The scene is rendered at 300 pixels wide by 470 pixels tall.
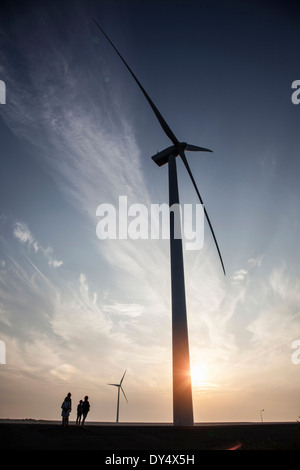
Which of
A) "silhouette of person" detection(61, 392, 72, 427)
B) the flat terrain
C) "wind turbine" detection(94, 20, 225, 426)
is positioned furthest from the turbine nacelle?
the flat terrain

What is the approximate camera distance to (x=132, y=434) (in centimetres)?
1716

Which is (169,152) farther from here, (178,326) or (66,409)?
(66,409)

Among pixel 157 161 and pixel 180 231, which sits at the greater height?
pixel 157 161

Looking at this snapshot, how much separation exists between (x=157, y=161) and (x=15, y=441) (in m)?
38.9

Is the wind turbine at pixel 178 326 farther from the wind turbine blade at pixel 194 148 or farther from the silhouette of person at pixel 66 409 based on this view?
the silhouette of person at pixel 66 409

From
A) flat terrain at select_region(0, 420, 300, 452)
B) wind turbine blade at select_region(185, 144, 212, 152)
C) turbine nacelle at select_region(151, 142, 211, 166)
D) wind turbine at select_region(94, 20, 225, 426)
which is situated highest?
wind turbine blade at select_region(185, 144, 212, 152)

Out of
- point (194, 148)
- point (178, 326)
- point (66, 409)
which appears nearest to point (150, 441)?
point (66, 409)

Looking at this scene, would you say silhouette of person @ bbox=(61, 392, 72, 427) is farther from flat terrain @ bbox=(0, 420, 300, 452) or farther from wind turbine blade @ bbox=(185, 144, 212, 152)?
wind turbine blade @ bbox=(185, 144, 212, 152)

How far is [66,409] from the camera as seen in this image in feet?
78.9

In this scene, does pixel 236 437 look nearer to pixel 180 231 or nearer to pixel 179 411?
pixel 179 411

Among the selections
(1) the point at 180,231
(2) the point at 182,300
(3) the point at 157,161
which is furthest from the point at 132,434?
(3) the point at 157,161

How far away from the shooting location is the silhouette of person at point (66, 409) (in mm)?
23656

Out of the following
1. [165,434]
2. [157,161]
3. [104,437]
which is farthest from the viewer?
[157,161]

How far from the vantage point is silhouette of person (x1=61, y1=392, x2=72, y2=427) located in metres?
23.7
